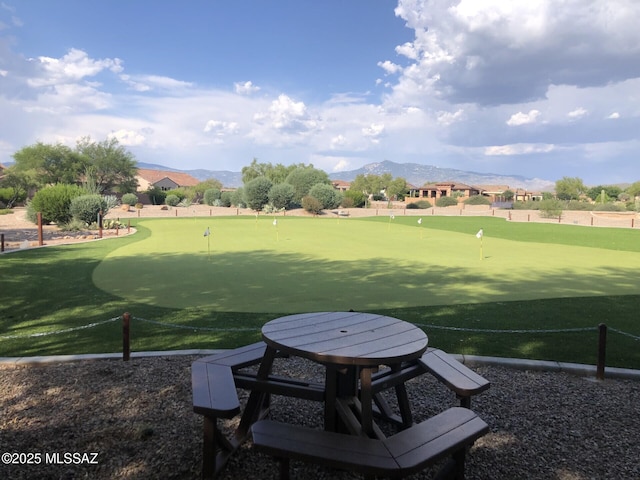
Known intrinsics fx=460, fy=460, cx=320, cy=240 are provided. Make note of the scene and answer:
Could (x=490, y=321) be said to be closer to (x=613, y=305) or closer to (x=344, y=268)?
(x=613, y=305)

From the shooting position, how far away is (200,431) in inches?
147

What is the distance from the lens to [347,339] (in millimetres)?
3406

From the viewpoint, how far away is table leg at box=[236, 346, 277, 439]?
11.5ft

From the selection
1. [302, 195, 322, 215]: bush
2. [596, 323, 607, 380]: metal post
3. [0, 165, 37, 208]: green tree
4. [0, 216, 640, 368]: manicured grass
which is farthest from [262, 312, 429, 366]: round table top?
[0, 165, 37, 208]: green tree

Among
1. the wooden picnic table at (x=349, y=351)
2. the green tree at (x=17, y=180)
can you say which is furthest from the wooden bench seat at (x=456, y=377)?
the green tree at (x=17, y=180)

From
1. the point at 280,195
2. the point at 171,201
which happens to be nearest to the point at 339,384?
the point at 280,195

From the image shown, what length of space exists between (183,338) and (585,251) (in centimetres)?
1843

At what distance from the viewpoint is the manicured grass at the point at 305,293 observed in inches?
250

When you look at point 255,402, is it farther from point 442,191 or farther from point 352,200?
point 442,191

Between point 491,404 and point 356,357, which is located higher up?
point 356,357

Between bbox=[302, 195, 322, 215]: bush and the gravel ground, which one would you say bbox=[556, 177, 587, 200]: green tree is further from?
the gravel ground

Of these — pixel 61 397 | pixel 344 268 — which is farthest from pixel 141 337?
pixel 344 268

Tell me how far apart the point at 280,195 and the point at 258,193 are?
9.23 ft

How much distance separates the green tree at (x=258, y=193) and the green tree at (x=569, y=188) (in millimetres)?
64353
